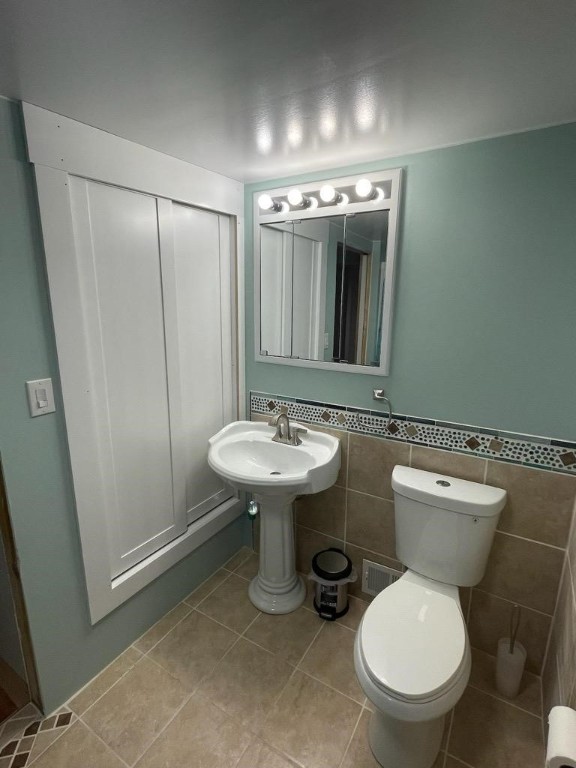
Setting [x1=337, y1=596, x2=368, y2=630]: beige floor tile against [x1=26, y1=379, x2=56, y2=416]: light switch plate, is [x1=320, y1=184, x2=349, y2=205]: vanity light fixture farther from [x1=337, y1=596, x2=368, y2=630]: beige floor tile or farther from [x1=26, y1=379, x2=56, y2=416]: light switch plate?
[x1=337, y1=596, x2=368, y2=630]: beige floor tile

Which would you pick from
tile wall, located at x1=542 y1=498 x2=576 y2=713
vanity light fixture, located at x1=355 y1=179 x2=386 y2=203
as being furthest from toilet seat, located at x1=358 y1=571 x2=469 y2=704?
vanity light fixture, located at x1=355 y1=179 x2=386 y2=203

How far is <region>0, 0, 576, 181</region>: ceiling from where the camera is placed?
76 cm

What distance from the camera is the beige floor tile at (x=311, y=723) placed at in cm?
133

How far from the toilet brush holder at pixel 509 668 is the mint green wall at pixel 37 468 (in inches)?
63.2

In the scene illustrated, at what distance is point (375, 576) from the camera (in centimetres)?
190

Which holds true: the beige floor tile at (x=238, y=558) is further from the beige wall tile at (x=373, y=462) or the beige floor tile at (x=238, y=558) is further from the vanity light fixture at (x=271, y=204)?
the vanity light fixture at (x=271, y=204)

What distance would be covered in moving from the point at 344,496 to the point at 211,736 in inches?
41.5

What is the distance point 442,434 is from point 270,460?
84 centimetres

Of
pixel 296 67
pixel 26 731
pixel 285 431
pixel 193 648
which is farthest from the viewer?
pixel 285 431

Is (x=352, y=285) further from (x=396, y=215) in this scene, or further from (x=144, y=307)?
(x=144, y=307)

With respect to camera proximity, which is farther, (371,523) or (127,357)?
(371,523)

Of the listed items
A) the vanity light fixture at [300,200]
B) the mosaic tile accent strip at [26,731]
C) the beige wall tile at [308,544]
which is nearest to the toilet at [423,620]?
the beige wall tile at [308,544]

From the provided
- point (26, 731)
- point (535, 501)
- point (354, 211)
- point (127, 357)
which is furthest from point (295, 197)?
point (26, 731)

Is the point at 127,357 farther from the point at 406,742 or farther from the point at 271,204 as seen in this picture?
the point at 406,742
